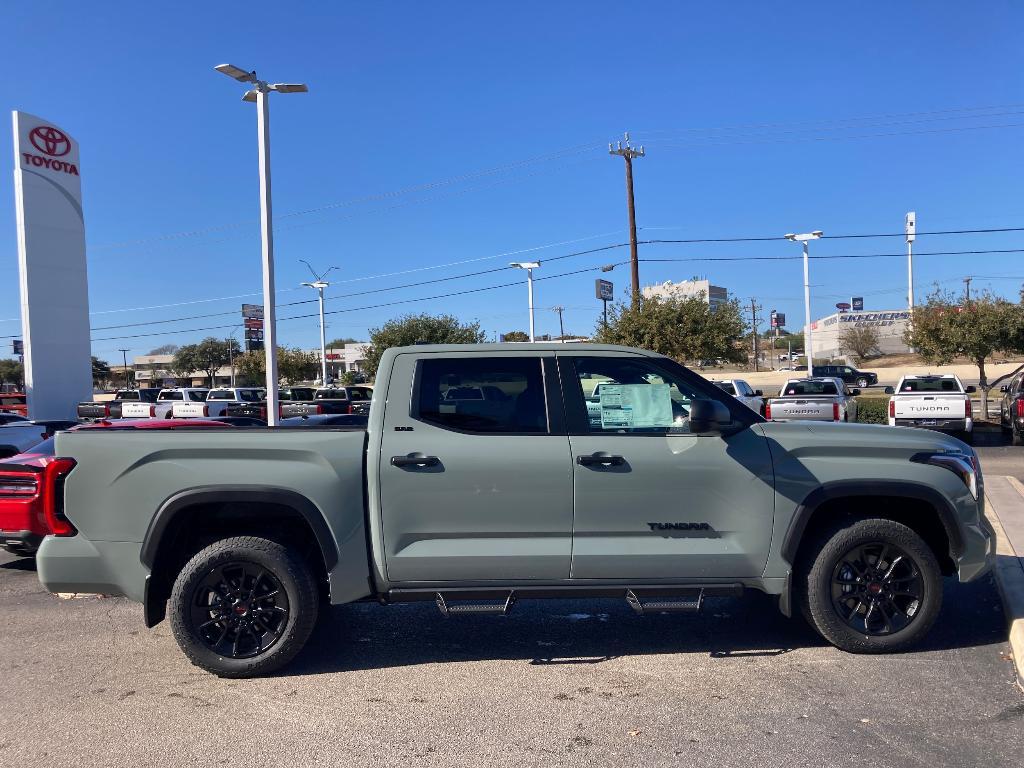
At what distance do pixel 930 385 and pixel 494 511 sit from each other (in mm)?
18794

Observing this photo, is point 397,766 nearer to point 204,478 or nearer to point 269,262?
point 204,478

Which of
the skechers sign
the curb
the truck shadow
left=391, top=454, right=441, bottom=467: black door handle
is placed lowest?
the truck shadow

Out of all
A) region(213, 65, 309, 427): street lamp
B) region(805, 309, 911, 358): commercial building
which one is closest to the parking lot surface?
region(213, 65, 309, 427): street lamp

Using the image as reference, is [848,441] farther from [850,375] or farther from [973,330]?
[850,375]

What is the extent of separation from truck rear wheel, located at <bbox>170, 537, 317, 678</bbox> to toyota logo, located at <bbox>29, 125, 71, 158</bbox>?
28248mm

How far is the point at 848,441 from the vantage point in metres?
4.86

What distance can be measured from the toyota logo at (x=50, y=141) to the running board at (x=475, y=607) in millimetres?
29040

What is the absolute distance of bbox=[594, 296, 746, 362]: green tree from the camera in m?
31.0

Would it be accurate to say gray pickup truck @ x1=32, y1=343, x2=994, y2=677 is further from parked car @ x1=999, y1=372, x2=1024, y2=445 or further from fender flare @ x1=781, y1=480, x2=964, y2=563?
parked car @ x1=999, y1=372, x2=1024, y2=445

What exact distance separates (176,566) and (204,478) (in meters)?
0.75

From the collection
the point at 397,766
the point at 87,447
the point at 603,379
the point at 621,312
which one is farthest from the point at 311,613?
the point at 621,312

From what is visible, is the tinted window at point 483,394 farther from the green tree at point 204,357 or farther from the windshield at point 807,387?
the green tree at point 204,357

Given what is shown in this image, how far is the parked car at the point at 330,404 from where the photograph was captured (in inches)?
918

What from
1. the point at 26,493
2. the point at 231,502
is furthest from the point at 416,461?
the point at 26,493
